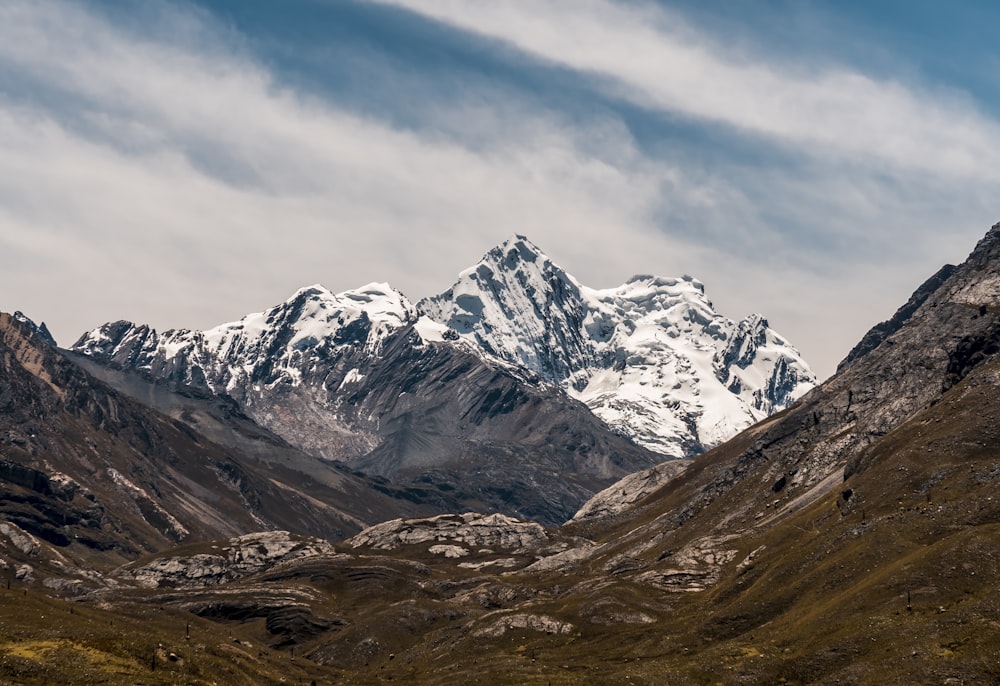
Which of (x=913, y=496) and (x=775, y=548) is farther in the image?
(x=775, y=548)

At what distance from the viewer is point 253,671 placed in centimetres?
12256

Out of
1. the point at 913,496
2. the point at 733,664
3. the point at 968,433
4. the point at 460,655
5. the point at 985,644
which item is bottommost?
the point at 460,655

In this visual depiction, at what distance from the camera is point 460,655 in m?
187

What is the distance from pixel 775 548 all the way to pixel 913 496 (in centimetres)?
3191

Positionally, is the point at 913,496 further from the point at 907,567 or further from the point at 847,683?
the point at 847,683

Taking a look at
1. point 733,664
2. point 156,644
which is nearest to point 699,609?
point 733,664

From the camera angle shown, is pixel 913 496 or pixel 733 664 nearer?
pixel 733 664

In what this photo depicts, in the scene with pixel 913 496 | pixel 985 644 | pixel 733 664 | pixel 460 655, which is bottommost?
pixel 460 655

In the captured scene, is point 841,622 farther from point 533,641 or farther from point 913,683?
point 533,641

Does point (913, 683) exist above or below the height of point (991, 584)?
below

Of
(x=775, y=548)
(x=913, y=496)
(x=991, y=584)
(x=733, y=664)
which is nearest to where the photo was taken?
(x=991, y=584)

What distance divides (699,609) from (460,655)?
1637 inches

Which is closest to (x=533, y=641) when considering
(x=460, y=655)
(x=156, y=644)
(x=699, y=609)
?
(x=460, y=655)

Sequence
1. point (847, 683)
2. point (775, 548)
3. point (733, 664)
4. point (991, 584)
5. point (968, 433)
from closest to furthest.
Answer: point (847, 683) → point (991, 584) → point (733, 664) → point (968, 433) → point (775, 548)
